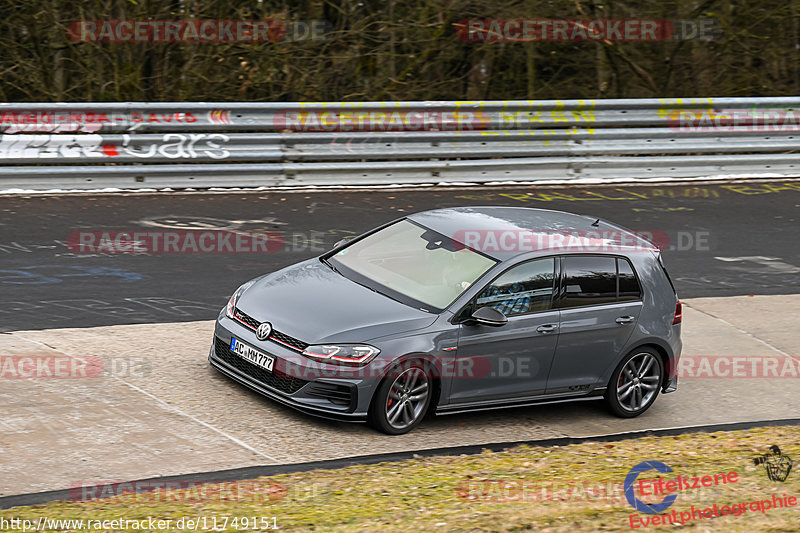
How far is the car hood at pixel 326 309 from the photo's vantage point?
25.5 feet

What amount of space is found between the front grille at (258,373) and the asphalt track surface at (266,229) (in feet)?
6.27

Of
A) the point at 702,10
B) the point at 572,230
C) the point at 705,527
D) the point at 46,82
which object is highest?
the point at 702,10

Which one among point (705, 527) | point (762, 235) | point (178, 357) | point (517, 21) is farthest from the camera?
point (517, 21)

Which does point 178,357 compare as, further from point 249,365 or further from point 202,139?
point 202,139

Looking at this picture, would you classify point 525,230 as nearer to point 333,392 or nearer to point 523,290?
point 523,290

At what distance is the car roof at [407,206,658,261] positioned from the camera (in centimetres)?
859

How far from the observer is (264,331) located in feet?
26.1

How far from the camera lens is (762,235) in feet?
49.6

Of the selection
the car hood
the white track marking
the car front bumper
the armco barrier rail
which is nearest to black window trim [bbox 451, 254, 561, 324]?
the car hood

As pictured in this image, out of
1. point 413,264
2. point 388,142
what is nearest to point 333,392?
point 413,264

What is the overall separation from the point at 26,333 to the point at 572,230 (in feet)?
15.7

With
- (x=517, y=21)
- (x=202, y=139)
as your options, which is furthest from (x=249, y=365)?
(x=517, y=21)

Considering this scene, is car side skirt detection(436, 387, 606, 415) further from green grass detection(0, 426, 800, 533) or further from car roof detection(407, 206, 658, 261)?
car roof detection(407, 206, 658, 261)

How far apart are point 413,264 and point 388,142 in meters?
8.21
